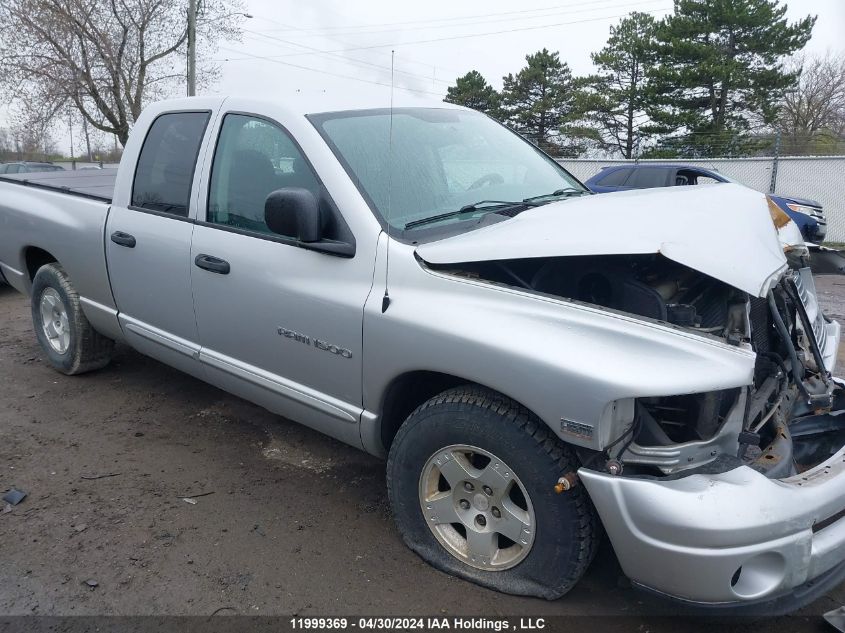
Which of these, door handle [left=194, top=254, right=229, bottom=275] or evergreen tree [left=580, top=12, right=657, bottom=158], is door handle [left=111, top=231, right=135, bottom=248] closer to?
door handle [left=194, top=254, right=229, bottom=275]

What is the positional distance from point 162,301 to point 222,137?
0.96m

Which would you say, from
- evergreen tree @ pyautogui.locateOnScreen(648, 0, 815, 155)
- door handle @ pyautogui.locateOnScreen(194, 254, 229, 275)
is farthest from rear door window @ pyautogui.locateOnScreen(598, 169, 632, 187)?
evergreen tree @ pyautogui.locateOnScreen(648, 0, 815, 155)

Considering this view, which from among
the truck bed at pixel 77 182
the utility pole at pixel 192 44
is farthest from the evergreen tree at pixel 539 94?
the truck bed at pixel 77 182

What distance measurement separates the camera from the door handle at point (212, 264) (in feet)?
10.6

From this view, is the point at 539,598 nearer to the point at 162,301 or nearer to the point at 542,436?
the point at 542,436

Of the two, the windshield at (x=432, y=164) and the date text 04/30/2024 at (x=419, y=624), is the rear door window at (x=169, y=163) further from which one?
the date text 04/30/2024 at (x=419, y=624)

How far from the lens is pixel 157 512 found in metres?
3.17

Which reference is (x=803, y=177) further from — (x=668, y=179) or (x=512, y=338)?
(x=512, y=338)

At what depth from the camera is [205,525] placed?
3066 millimetres

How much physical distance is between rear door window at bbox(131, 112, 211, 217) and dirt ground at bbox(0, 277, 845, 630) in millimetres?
1357

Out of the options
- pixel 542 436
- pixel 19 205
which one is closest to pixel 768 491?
pixel 542 436

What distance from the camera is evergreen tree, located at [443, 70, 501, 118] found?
30391 millimetres

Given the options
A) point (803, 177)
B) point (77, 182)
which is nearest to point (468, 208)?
point (77, 182)

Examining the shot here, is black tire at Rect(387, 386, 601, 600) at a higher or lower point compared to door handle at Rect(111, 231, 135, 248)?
lower
